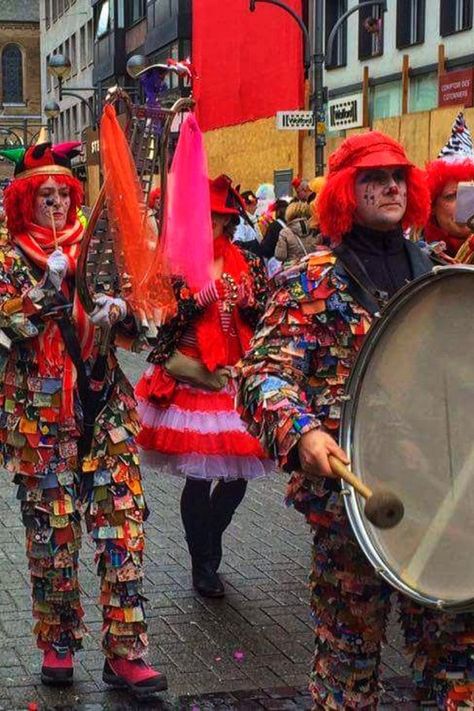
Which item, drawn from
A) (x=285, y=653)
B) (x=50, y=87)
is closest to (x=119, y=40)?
(x=50, y=87)

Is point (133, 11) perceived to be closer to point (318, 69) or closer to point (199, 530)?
point (318, 69)

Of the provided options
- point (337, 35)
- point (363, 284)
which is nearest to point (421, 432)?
point (363, 284)

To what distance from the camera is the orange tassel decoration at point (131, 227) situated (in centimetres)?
439

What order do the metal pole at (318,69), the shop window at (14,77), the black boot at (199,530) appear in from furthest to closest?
1. the shop window at (14,77)
2. the metal pole at (318,69)
3. the black boot at (199,530)

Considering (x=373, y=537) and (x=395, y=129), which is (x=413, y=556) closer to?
(x=373, y=537)

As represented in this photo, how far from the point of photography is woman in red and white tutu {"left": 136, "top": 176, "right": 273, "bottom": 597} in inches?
226

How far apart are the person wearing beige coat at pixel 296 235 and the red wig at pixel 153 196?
752 cm

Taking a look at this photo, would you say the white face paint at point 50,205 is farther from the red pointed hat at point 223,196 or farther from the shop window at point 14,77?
the shop window at point 14,77

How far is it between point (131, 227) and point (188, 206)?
673 millimetres

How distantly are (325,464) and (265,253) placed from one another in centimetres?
974

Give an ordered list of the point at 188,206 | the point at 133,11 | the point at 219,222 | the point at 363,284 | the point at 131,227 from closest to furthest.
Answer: the point at 363,284, the point at 131,227, the point at 188,206, the point at 219,222, the point at 133,11

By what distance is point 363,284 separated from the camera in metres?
3.56

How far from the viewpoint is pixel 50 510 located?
15.0ft

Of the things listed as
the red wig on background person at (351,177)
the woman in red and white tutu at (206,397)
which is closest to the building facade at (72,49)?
the woman in red and white tutu at (206,397)
